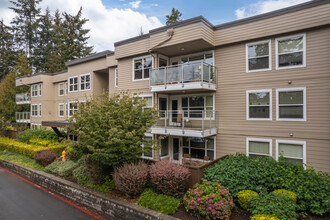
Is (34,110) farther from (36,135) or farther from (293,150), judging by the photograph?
(293,150)

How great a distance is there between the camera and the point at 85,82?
65.4ft

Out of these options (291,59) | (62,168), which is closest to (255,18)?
(291,59)

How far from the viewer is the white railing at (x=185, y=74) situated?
1054 cm

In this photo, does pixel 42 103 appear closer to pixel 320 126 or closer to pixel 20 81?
pixel 20 81

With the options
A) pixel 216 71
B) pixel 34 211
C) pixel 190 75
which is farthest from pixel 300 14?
pixel 34 211

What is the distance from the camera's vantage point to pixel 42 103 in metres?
25.0

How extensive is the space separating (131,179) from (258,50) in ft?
30.7

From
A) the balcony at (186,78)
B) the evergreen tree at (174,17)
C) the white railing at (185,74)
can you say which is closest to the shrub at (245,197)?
the balcony at (186,78)

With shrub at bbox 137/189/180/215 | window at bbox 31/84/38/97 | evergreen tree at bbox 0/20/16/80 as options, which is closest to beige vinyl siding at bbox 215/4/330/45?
shrub at bbox 137/189/180/215

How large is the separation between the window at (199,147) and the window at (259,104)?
2.79 meters

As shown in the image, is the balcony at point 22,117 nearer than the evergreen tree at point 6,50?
Yes

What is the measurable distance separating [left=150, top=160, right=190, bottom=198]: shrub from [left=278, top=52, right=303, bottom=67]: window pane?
7.48 meters

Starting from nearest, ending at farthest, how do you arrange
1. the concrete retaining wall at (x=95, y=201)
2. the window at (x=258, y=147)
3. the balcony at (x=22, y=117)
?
the concrete retaining wall at (x=95, y=201), the window at (x=258, y=147), the balcony at (x=22, y=117)

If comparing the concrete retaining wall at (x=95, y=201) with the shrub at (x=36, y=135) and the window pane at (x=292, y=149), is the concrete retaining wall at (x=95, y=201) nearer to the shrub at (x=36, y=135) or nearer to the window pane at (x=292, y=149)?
the window pane at (x=292, y=149)
